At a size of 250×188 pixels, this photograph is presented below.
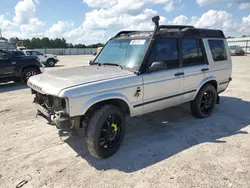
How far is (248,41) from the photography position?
33906 mm

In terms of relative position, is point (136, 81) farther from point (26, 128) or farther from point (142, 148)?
point (26, 128)

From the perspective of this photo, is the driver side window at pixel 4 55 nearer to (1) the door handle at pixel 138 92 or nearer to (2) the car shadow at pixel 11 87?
(2) the car shadow at pixel 11 87

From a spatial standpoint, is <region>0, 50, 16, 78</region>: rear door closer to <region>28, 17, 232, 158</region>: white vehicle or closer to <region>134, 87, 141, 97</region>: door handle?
<region>28, 17, 232, 158</region>: white vehicle

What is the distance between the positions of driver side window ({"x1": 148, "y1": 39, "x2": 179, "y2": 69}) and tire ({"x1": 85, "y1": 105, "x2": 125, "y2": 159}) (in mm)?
1125

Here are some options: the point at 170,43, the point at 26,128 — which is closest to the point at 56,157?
the point at 26,128

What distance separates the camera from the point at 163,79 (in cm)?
407

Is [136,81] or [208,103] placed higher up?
[136,81]

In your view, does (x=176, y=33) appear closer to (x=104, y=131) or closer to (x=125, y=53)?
(x=125, y=53)

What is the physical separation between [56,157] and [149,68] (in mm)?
2146

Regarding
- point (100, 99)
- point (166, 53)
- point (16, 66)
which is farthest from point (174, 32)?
point (16, 66)

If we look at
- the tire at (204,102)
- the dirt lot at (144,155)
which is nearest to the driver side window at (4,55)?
the dirt lot at (144,155)

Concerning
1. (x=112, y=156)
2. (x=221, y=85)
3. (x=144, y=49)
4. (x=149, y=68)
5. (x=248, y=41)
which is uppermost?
(x=248, y=41)

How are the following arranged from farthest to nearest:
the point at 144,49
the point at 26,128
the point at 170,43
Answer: the point at 26,128
the point at 170,43
the point at 144,49

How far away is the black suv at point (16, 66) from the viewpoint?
31.1 ft
